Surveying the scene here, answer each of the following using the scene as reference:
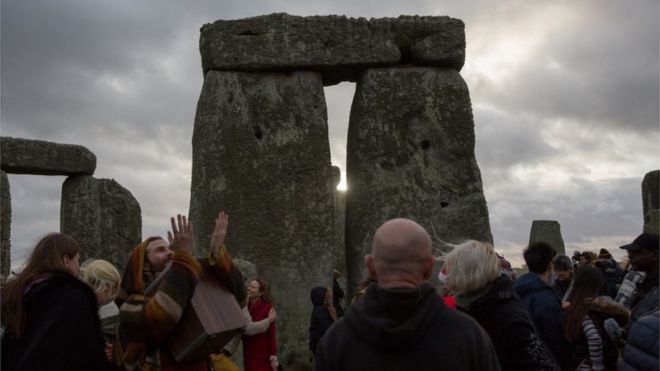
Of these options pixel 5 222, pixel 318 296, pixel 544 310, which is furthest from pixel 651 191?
pixel 544 310

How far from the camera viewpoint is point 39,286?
387cm

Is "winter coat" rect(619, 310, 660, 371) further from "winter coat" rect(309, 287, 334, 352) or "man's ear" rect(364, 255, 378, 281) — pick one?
"winter coat" rect(309, 287, 334, 352)

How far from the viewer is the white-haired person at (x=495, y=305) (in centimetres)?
369

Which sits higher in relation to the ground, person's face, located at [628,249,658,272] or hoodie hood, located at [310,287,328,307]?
person's face, located at [628,249,658,272]

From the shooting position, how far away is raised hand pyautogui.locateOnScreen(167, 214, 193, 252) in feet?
13.0

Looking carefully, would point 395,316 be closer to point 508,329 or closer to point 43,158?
point 508,329

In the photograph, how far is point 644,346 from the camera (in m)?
3.08

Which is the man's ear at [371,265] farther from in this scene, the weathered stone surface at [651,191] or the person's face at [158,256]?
the weathered stone surface at [651,191]

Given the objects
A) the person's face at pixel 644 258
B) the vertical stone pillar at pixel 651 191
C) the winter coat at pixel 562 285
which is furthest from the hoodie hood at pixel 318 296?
the vertical stone pillar at pixel 651 191

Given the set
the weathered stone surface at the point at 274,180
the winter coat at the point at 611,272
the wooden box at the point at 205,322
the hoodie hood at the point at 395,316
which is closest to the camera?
the hoodie hood at the point at 395,316

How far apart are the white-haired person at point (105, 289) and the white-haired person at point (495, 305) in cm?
170

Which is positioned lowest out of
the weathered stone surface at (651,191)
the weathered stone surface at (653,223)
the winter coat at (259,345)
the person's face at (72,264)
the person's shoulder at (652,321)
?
the winter coat at (259,345)

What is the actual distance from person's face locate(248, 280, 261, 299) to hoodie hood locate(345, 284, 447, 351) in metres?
4.50

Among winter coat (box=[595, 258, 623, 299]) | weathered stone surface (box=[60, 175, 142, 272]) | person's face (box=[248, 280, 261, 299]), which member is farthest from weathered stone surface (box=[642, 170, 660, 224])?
person's face (box=[248, 280, 261, 299])
